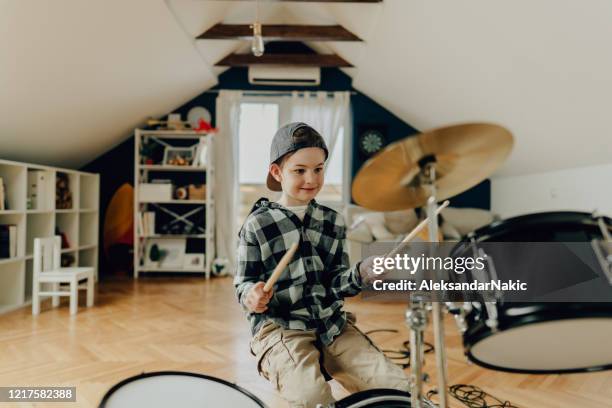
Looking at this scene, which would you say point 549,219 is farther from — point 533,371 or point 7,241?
point 7,241

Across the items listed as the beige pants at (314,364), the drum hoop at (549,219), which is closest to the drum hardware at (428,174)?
the drum hoop at (549,219)

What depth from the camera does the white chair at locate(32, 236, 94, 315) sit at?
2.77 metres

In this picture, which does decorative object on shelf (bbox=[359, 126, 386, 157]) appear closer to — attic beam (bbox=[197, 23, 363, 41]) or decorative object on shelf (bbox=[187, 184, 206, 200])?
attic beam (bbox=[197, 23, 363, 41])

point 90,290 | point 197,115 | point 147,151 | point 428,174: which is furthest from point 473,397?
point 197,115

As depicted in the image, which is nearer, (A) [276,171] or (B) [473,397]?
(A) [276,171]

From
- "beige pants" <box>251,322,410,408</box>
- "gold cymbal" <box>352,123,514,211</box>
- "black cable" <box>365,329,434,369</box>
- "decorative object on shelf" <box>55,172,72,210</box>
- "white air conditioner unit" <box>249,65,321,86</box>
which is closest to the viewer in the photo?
"gold cymbal" <box>352,123,514,211</box>

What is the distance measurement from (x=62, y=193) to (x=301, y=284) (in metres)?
3.35

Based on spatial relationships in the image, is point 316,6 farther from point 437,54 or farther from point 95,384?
point 95,384

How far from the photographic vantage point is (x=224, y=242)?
4.71 m

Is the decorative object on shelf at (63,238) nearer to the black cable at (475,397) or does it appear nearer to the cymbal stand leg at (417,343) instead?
the black cable at (475,397)

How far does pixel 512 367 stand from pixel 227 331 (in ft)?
6.15

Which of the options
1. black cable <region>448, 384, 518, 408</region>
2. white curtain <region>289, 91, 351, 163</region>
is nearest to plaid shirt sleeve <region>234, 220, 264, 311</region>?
black cable <region>448, 384, 518, 408</region>

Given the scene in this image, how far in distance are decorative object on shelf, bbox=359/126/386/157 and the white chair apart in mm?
3192

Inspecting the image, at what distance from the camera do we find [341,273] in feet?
3.77
